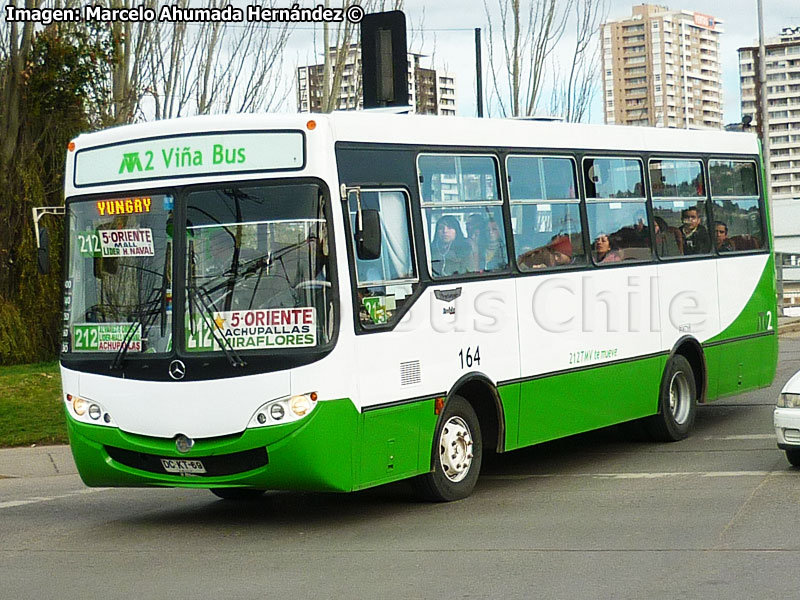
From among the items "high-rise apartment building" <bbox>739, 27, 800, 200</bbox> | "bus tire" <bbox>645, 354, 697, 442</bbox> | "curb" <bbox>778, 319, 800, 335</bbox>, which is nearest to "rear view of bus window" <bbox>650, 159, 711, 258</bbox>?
"bus tire" <bbox>645, 354, 697, 442</bbox>

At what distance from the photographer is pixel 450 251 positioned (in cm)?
1015

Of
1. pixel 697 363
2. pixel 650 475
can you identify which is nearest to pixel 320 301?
pixel 650 475

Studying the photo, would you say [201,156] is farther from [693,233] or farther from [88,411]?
[693,233]

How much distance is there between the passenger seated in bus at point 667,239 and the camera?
13.0 m

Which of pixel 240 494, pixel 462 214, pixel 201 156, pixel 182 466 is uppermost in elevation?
pixel 201 156

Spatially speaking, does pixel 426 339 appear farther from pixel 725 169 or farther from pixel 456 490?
pixel 725 169

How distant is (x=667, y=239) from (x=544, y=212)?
7.43 ft

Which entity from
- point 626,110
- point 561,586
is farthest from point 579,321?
point 626,110

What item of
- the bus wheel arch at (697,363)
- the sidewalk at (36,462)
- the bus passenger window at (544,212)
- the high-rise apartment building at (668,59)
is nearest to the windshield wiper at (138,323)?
the bus passenger window at (544,212)

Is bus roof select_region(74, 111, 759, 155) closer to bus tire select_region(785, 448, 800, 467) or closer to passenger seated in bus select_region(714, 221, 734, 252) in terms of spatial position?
passenger seated in bus select_region(714, 221, 734, 252)

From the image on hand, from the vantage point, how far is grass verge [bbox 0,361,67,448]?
48.5 ft

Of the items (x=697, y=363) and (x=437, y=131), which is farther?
(x=697, y=363)

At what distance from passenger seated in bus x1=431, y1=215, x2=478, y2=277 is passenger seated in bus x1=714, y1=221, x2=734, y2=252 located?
4.48 meters

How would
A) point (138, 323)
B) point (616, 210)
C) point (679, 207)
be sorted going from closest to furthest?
point (138, 323) < point (616, 210) < point (679, 207)
